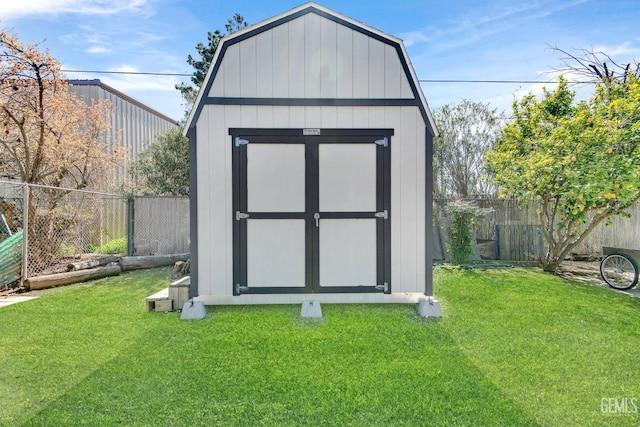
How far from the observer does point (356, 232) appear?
13.7 ft

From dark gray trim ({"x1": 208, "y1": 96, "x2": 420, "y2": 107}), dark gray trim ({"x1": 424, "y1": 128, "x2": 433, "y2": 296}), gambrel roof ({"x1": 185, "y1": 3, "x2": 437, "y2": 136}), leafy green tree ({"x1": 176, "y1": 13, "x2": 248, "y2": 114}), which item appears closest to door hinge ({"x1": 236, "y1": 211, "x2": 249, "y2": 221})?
gambrel roof ({"x1": 185, "y1": 3, "x2": 437, "y2": 136})

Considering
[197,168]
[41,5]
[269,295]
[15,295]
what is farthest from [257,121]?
[41,5]

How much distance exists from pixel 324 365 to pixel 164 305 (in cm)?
241

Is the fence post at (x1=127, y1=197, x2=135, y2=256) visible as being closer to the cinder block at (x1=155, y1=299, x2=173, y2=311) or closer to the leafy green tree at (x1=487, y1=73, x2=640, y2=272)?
the cinder block at (x1=155, y1=299, x2=173, y2=311)

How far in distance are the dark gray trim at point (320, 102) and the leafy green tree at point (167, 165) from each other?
577 cm

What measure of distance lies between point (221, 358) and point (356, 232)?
2.08 m

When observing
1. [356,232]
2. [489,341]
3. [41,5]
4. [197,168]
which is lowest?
[489,341]

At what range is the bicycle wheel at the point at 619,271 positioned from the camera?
5.37 metres

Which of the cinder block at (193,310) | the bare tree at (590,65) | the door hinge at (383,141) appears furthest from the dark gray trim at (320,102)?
the bare tree at (590,65)

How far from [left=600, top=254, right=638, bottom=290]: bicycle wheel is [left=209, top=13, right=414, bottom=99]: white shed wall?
4958mm

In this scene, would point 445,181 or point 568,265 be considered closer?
point 568,265

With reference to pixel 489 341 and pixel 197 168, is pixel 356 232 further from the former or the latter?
pixel 197 168

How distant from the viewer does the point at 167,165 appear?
30.5 feet

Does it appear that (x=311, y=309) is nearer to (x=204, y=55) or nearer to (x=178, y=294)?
(x=178, y=294)
